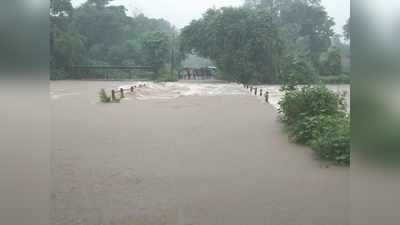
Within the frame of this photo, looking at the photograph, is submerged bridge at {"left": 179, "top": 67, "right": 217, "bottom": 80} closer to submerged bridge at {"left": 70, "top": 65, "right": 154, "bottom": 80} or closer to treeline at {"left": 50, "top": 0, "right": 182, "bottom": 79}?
submerged bridge at {"left": 70, "top": 65, "right": 154, "bottom": 80}

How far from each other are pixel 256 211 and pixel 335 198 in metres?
0.60

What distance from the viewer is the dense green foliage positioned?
4.29m

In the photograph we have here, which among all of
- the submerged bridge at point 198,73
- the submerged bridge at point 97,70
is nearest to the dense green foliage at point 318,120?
the submerged bridge at point 97,70

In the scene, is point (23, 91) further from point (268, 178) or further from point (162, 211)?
point (268, 178)

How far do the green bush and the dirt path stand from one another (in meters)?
0.38

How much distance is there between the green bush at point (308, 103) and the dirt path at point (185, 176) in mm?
384

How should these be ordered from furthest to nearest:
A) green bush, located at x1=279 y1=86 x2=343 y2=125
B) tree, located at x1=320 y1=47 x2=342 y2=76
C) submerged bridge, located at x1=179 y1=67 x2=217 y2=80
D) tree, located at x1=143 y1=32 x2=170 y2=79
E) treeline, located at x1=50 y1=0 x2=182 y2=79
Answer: submerged bridge, located at x1=179 y1=67 x2=217 y2=80, green bush, located at x1=279 y1=86 x2=343 y2=125, tree, located at x1=143 y1=32 x2=170 y2=79, treeline, located at x1=50 y1=0 x2=182 y2=79, tree, located at x1=320 y1=47 x2=342 y2=76

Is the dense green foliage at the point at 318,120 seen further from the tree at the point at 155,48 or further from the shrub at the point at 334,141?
the tree at the point at 155,48

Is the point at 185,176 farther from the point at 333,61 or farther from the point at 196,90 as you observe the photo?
the point at 196,90

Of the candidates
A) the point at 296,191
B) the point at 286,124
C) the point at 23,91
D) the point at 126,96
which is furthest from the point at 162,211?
the point at 126,96

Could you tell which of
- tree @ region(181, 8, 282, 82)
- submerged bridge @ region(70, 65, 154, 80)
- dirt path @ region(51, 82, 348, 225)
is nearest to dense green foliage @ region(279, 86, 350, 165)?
dirt path @ region(51, 82, 348, 225)

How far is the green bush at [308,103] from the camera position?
548cm

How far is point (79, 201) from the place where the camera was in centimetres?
304

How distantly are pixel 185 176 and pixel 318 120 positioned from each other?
2.21 meters
